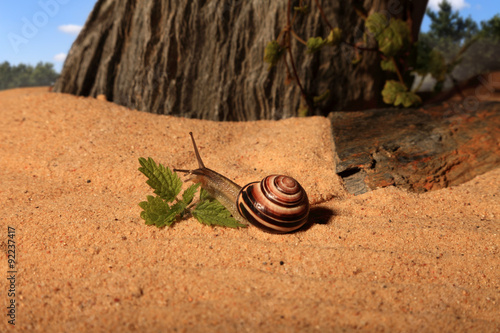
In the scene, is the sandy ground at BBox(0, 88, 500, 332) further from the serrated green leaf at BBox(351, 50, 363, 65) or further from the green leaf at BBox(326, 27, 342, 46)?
the serrated green leaf at BBox(351, 50, 363, 65)

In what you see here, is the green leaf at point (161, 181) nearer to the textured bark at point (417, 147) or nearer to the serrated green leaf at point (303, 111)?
the textured bark at point (417, 147)

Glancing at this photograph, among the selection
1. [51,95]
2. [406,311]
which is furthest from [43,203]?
[406,311]

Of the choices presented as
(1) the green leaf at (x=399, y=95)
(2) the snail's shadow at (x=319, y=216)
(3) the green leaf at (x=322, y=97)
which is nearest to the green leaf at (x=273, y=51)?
(3) the green leaf at (x=322, y=97)

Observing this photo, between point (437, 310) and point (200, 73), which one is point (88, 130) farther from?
point (437, 310)

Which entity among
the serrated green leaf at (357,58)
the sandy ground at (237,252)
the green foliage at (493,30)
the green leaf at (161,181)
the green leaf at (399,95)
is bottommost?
the sandy ground at (237,252)

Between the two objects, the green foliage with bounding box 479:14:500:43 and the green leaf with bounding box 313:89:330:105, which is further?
the green foliage with bounding box 479:14:500:43

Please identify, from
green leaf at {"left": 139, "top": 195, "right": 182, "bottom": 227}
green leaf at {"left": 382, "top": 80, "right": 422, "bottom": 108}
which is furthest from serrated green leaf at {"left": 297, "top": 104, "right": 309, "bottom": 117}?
green leaf at {"left": 139, "top": 195, "right": 182, "bottom": 227}

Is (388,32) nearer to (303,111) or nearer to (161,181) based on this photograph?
(303,111)
